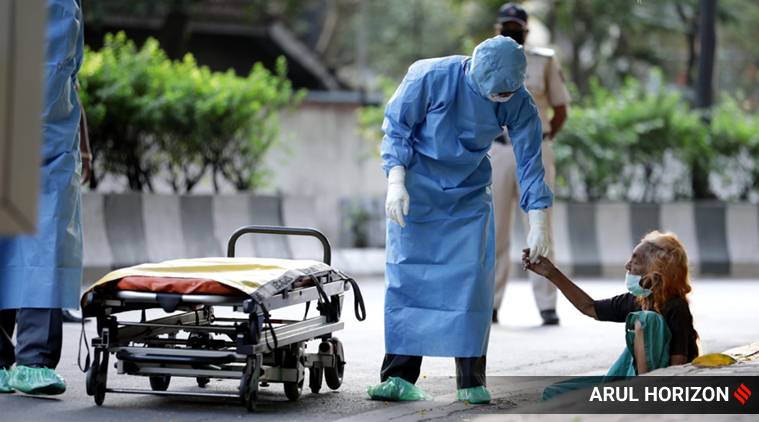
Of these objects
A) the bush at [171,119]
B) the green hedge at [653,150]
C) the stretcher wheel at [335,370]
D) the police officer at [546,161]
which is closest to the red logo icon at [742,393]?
the stretcher wheel at [335,370]

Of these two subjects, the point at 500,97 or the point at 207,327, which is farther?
the point at 500,97

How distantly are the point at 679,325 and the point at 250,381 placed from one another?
1.93 m

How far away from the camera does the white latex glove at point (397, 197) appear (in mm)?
6273

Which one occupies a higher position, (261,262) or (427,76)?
(427,76)

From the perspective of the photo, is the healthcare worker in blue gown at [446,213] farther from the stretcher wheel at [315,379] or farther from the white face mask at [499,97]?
the stretcher wheel at [315,379]

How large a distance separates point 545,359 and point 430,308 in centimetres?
214

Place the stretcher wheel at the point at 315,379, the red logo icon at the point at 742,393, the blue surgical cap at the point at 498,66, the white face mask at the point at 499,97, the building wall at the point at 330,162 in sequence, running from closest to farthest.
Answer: the red logo icon at the point at 742,393 → the blue surgical cap at the point at 498,66 → the white face mask at the point at 499,97 → the stretcher wheel at the point at 315,379 → the building wall at the point at 330,162

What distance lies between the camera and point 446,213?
6.47m

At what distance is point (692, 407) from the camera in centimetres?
534

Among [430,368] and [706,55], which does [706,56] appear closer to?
[706,55]

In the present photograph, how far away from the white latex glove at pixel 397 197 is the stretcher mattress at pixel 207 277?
493mm

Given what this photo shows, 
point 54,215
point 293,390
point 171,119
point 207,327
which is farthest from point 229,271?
point 171,119

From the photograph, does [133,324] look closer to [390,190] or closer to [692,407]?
[390,190]

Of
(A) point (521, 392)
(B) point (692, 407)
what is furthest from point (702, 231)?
(B) point (692, 407)
